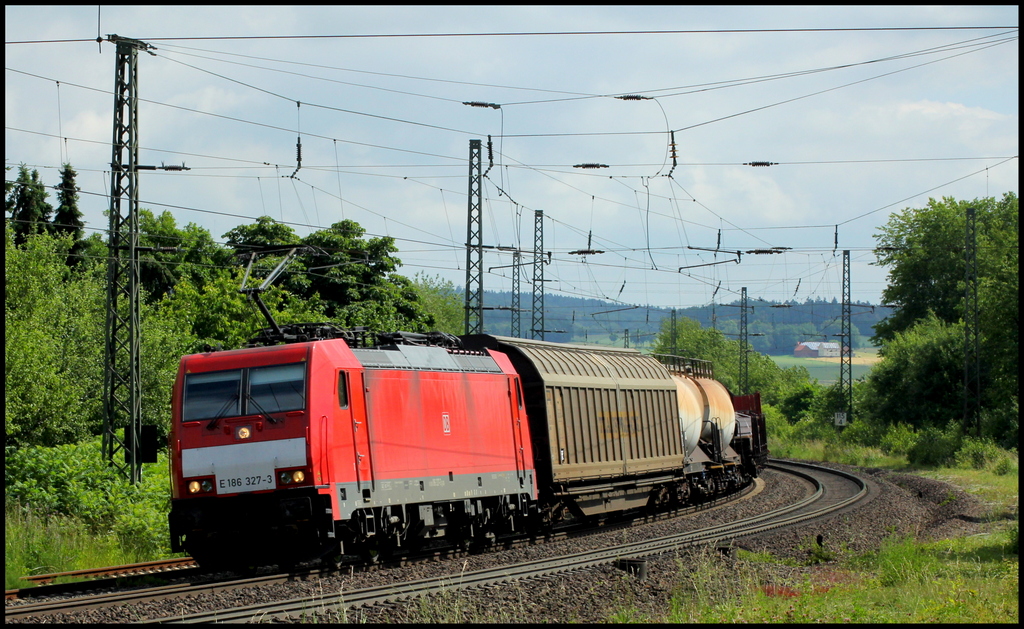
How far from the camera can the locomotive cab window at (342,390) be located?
1402cm

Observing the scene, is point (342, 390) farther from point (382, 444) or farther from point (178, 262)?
point (178, 262)

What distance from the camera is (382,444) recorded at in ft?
48.3

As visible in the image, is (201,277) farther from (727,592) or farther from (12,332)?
(727,592)

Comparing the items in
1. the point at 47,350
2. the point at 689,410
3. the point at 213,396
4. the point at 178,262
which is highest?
the point at 178,262

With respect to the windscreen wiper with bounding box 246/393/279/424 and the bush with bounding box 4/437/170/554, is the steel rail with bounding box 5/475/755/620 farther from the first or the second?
the windscreen wiper with bounding box 246/393/279/424

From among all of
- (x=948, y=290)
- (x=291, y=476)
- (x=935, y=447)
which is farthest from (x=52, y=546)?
(x=948, y=290)

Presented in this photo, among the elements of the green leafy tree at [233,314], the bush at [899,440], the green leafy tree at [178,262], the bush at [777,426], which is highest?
the green leafy tree at [178,262]

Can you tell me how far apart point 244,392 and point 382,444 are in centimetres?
217

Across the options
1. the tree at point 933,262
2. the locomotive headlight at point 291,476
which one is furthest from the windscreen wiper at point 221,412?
the tree at point 933,262

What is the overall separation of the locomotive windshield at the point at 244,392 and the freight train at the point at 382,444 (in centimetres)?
2

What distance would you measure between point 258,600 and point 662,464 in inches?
556

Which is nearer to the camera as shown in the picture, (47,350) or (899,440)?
(47,350)

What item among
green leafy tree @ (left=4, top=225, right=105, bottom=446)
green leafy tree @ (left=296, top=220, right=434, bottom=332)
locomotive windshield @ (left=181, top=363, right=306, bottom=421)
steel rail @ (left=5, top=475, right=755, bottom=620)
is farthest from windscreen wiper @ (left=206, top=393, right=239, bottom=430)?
green leafy tree @ (left=296, top=220, right=434, bottom=332)

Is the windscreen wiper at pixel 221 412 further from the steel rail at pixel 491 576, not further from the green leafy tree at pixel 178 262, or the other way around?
the green leafy tree at pixel 178 262
